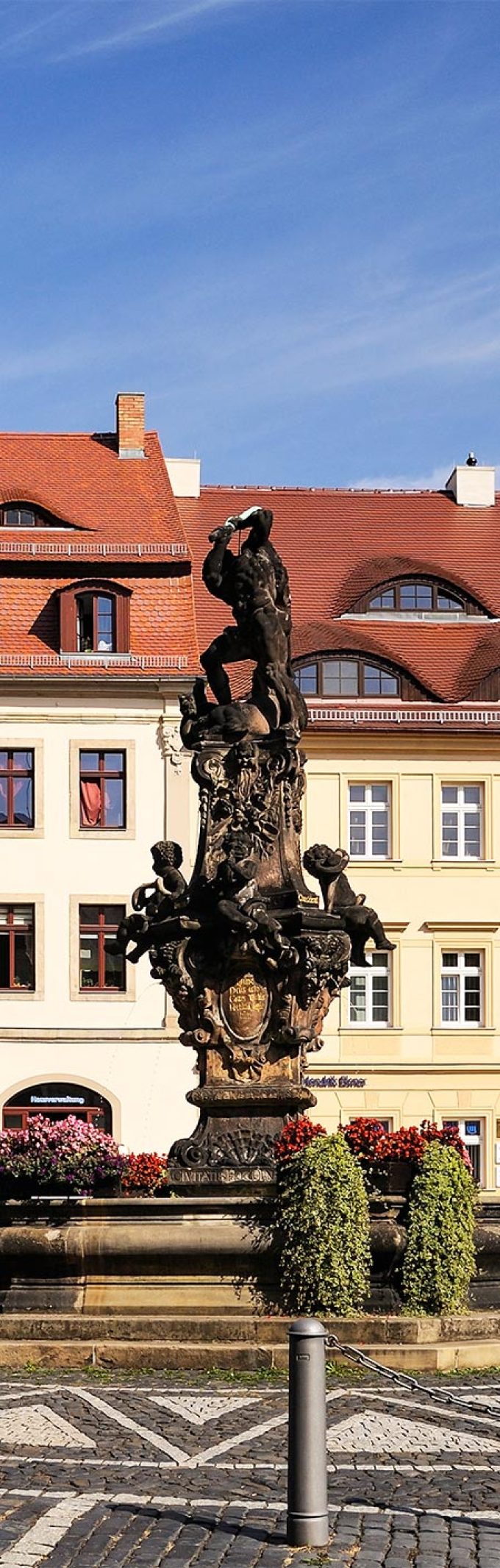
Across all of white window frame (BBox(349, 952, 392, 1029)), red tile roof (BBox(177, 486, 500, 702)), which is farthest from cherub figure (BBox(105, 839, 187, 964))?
red tile roof (BBox(177, 486, 500, 702))

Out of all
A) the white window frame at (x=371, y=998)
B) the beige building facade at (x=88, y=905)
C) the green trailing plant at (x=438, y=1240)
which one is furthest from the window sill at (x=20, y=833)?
the green trailing plant at (x=438, y=1240)

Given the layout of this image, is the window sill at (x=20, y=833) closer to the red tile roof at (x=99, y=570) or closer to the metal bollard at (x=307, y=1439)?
the red tile roof at (x=99, y=570)

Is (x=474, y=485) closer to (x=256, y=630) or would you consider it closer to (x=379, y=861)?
(x=379, y=861)

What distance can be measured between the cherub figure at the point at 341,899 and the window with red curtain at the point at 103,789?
22805 mm

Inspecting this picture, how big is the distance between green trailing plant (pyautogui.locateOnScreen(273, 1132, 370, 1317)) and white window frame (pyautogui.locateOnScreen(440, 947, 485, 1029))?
92.1ft

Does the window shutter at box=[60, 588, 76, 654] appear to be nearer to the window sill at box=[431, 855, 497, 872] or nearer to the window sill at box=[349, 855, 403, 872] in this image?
the window sill at box=[349, 855, 403, 872]

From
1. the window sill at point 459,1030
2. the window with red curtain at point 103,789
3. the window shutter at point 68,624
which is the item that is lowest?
the window sill at point 459,1030

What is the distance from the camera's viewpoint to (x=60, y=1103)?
1532 inches

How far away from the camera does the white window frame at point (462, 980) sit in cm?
4131

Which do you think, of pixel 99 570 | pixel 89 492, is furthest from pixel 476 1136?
pixel 89 492

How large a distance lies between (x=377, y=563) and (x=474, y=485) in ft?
16.5

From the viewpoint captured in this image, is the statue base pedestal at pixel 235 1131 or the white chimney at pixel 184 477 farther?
the white chimney at pixel 184 477

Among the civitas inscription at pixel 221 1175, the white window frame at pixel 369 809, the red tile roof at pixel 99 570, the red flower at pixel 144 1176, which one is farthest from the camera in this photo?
the white window frame at pixel 369 809

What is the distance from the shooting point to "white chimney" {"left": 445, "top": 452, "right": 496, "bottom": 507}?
160 feet
